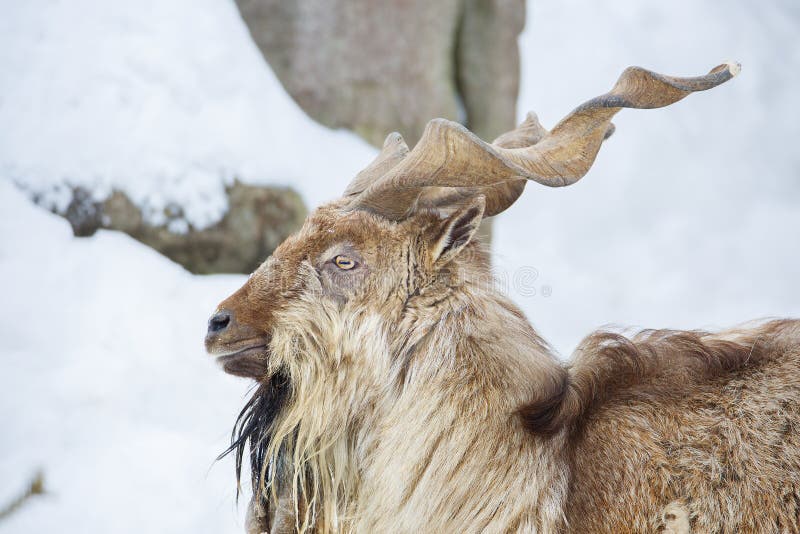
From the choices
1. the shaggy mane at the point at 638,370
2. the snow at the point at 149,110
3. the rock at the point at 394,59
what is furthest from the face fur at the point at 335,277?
the rock at the point at 394,59

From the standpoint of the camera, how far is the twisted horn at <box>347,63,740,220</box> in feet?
10.8

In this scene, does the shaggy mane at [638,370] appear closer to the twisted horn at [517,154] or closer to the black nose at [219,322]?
the twisted horn at [517,154]

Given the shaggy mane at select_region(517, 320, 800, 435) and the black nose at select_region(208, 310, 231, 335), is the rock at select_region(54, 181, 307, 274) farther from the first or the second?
the shaggy mane at select_region(517, 320, 800, 435)

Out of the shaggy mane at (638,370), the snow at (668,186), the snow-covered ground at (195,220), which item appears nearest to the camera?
the shaggy mane at (638,370)

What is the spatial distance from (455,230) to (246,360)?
1.01 m

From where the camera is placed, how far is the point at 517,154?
133 inches

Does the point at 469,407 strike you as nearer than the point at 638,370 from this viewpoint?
Yes

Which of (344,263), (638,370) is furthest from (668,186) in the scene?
(344,263)

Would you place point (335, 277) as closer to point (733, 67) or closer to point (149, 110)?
point (733, 67)

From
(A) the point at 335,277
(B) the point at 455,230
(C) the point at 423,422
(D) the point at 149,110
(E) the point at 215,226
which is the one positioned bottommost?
(C) the point at 423,422

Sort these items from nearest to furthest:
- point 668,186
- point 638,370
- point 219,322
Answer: point 219,322 → point 638,370 → point 668,186

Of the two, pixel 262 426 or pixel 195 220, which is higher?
pixel 195 220

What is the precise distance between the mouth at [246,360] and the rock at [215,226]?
4.03 m

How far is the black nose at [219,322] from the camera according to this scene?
346cm
